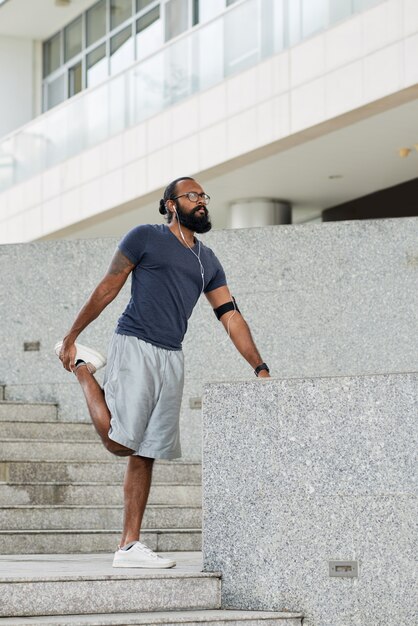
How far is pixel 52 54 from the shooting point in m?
31.9

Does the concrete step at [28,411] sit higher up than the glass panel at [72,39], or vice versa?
the glass panel at [72,39]

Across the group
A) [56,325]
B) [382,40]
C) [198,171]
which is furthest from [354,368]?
[198,171]

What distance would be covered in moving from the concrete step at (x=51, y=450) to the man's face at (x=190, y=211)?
9.16 feet

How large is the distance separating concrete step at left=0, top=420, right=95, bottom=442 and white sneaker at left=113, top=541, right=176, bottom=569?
3.24 meters

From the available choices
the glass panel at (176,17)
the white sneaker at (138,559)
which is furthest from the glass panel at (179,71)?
the white sneaker at (138,559)

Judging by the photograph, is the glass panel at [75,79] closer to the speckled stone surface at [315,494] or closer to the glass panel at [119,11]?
the glass panel at [119,11]

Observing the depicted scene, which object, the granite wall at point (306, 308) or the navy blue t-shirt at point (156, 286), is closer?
the navy blue t-shirt at point (156, 286)

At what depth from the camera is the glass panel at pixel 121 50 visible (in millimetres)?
26875

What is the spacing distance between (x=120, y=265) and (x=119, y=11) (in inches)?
900

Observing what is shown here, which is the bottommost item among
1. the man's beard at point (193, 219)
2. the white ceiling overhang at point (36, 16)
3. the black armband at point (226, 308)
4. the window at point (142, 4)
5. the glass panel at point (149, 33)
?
the black armband at point (226, 308)

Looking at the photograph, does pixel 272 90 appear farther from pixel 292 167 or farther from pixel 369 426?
pixel 369 426

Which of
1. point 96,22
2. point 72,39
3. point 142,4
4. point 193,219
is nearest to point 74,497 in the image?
point 193,219

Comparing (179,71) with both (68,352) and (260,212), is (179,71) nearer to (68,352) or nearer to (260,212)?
(260,212)

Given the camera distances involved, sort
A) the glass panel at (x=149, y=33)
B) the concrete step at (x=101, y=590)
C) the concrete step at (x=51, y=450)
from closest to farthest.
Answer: the concrete step at (x=101, y=590) < the concrete step at (x=51, y=450) < the glass panel at (x=149, y=33)
